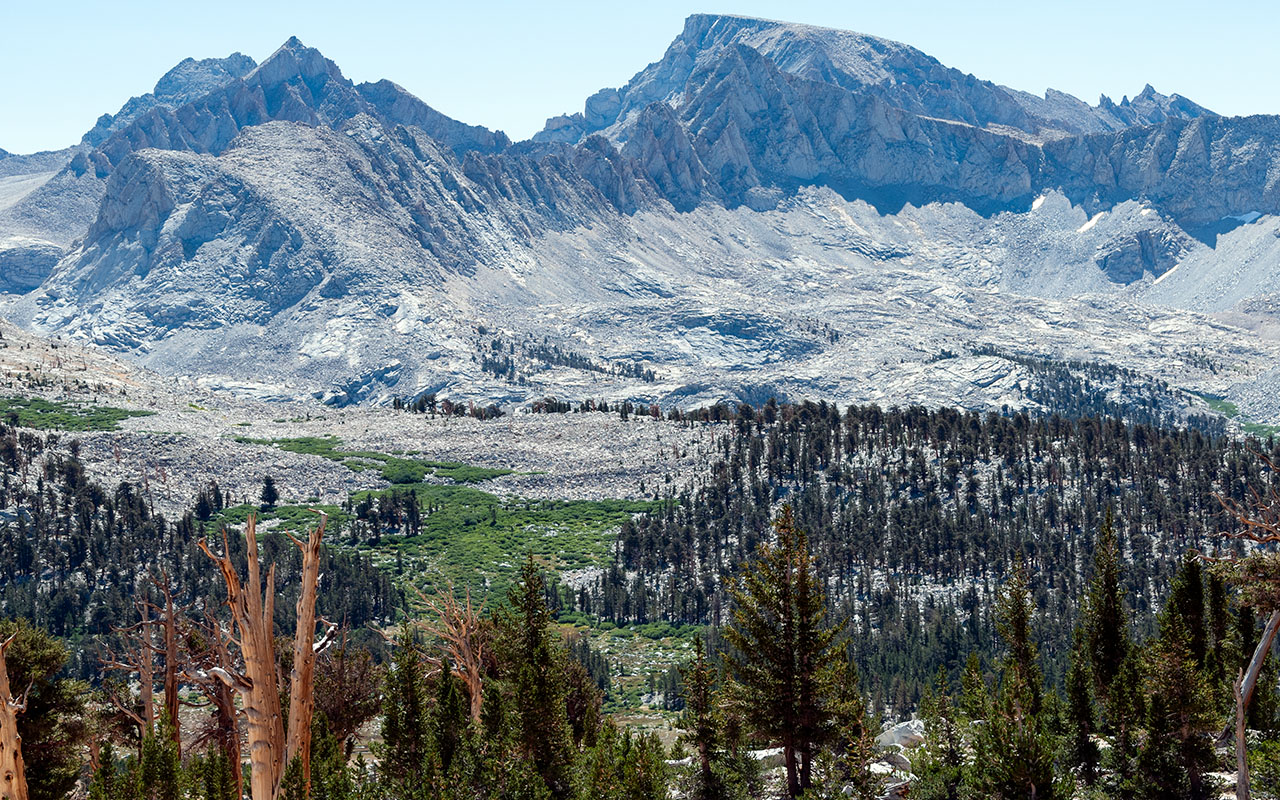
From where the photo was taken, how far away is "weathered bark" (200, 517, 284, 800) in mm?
25156

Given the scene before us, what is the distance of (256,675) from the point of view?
2556 centimetres

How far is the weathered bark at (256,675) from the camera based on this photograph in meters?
25.2

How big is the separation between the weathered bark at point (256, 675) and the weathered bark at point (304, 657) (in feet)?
2.40

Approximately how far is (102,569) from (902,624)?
316ft

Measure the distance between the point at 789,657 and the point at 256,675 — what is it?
23.6 m

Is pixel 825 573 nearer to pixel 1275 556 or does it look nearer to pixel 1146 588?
pixel 1146 588

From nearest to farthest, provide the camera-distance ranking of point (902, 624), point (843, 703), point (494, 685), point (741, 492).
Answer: point (843, 703)
point (494, 685)
point (902, 624)
point (741, 492)

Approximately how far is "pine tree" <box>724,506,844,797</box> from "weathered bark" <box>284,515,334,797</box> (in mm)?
19503

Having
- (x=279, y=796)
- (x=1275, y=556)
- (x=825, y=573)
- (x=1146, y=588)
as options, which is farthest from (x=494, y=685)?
(x=1146, y=588)

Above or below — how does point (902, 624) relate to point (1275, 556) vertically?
below

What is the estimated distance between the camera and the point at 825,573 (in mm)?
148000

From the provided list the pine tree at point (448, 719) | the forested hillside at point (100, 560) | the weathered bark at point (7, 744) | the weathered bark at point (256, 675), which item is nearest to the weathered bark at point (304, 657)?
the weathered bark at point (256, 675)

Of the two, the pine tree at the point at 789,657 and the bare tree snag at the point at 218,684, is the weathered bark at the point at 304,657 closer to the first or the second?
the bare tree snag at the point at 218,684

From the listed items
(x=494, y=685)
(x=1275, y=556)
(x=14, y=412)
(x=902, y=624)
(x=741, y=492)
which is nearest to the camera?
(x=1275, y=556)
